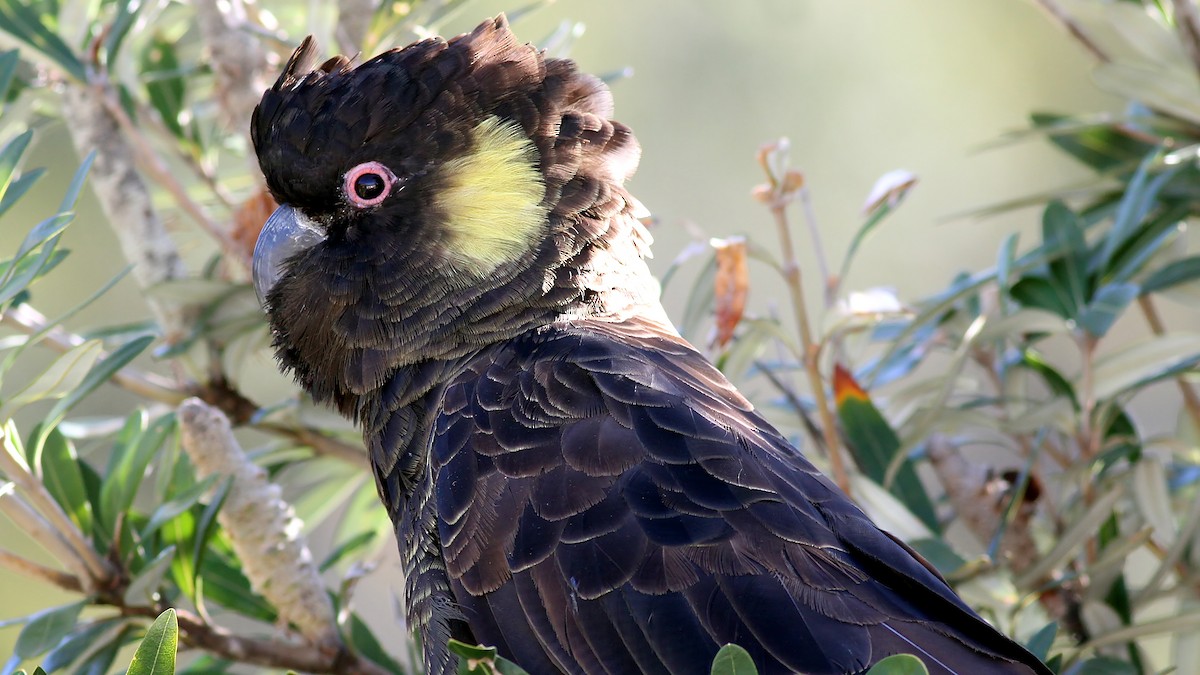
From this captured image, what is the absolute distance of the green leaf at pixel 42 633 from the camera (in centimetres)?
183

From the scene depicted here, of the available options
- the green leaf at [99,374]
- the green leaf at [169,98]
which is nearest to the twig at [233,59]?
the green leaf at [169,98]

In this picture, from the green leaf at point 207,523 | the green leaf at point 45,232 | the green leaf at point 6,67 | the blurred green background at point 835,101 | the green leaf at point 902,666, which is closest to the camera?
the green leaf at point 902,666

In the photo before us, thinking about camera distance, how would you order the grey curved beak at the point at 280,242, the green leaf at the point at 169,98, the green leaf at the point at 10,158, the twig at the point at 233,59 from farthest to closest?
the green leaf at the point at 169,98 → the twig at the point at 233,59 → the grey curved beak at the point at 280,242 → the green leaf at the point at 10,158

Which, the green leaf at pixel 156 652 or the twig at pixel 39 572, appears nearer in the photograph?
the green leaf at pixel 156 652

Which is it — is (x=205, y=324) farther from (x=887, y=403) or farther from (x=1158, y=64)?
(x=1158, y=64)

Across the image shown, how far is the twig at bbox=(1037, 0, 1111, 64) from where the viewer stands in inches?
105

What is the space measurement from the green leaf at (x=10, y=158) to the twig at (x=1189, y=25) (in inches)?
92.3

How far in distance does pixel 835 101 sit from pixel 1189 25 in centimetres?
336

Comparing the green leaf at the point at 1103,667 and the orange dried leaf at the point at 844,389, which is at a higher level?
the orange dried leaf at the point at 844,389

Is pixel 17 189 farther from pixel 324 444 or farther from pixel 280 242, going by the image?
pixel 324 444

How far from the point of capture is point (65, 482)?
2.04m

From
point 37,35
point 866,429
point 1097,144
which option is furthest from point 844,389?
point 37,35

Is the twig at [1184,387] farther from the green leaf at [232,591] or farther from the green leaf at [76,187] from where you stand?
the green leaf at [76,187]

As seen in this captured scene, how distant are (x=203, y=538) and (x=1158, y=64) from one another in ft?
7.29
